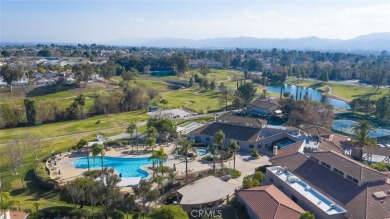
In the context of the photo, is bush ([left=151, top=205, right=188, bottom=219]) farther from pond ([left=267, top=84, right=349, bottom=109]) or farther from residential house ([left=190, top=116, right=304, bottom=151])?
pond ([left=267, top=84, right=349, bottom=109])

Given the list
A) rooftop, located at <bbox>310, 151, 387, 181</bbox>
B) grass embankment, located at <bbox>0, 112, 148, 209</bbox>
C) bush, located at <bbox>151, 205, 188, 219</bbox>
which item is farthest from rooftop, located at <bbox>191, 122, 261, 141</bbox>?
bush, located at <bbox>151, 205, 188, 219</bbox>

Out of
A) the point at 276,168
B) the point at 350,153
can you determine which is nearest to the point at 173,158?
the point at 276,168

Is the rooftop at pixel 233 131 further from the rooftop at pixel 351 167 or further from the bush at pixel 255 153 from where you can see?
the rooftop at pixel 351 167

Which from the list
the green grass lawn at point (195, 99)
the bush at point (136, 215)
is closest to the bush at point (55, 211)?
the bush at point (136, 215)

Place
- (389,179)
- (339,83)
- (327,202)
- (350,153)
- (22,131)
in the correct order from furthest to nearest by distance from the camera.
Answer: (339,83)
(22,131)
(350,153)
(389,179)
(327,202)

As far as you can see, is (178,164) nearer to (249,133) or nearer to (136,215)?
(249,133)

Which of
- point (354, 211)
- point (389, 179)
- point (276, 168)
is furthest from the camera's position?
point (276, 168)

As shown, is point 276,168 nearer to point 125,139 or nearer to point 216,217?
point 216,217
